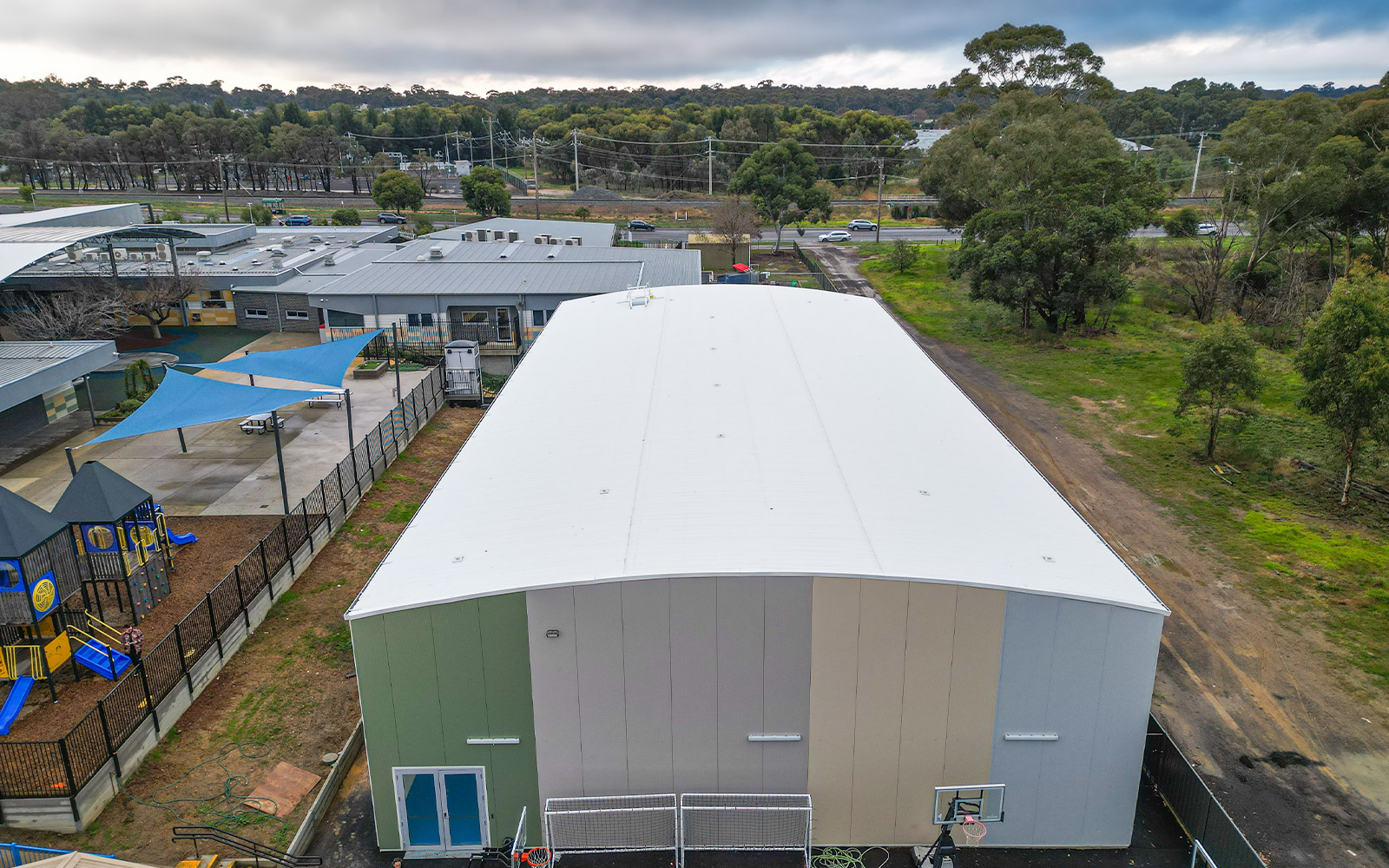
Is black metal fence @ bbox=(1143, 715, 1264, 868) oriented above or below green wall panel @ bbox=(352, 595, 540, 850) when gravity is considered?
below

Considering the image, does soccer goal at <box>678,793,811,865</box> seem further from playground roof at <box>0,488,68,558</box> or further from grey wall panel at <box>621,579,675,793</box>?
playground roof at <box>0,488,68,558</box>

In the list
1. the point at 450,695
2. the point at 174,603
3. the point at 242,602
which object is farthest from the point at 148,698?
the point at 450,695

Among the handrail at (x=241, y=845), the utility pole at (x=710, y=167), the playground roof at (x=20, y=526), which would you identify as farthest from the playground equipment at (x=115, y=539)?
the utility pole at (x=710, y=167)

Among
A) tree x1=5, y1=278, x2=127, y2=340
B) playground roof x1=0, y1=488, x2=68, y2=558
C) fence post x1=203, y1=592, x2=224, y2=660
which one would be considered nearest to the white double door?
fence post x1=203, y1=592, x2=224, y2=660

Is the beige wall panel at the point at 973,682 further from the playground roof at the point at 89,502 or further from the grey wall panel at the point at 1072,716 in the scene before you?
the playground roof at the point at 89,502

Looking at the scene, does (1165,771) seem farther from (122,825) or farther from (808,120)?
(808,120)
